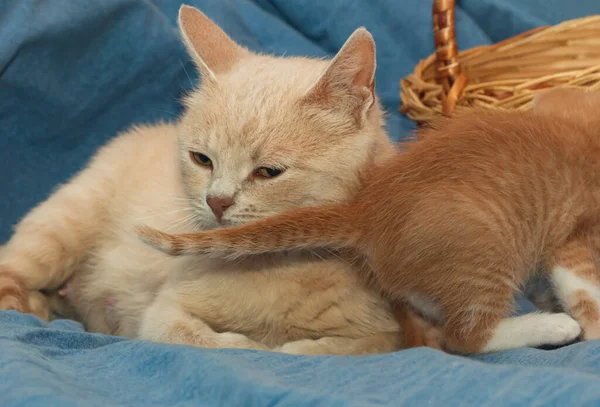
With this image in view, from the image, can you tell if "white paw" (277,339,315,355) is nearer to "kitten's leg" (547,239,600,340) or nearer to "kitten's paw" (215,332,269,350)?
"kitten's paw" (215,332,269,350)

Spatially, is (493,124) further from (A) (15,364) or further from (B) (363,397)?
(A) (15,364)

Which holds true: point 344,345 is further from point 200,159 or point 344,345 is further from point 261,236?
point 200,159

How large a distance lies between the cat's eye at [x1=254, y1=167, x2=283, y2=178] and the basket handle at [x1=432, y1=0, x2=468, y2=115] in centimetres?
88

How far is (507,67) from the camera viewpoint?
201cm

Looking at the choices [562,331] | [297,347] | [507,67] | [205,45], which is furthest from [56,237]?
[507,67]

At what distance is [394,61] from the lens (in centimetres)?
243

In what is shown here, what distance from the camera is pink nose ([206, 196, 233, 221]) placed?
4.11 ft

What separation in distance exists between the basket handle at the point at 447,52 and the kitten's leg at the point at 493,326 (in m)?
0.87

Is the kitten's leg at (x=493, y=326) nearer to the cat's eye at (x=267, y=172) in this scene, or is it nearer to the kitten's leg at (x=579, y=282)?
the kitten's leg at (x=579, y=282)

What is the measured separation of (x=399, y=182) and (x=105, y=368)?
0.64 metres

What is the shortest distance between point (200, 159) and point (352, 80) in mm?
360

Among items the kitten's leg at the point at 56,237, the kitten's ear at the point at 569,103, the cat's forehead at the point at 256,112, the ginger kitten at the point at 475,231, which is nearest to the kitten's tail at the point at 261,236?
the ginger kitten at the point at 475,231

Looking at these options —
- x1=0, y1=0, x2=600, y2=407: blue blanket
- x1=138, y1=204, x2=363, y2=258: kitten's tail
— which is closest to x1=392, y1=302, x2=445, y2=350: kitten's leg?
x1=0, y1=0, x2=600, y2=407: blue blanket

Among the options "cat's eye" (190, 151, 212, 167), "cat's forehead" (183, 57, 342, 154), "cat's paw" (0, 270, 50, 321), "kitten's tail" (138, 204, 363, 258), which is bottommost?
"cat's paw" (0, 270, 50, 321)
